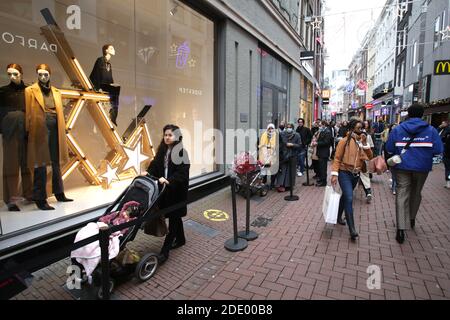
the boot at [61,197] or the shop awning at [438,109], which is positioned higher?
the shop awning at [438,109]

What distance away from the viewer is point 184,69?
7.73m

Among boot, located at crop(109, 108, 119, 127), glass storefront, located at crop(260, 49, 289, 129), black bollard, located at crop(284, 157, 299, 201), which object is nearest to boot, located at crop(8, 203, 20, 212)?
boot, located at crop(109, 108, 119, 127)

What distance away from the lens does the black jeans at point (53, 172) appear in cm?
457

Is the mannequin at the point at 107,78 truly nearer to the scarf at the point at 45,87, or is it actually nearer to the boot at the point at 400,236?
the scarf at the point at 45,87

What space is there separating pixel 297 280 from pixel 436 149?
286 centimetres

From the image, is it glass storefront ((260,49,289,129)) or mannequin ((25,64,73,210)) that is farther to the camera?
glass storefront ((260,49,289,129))

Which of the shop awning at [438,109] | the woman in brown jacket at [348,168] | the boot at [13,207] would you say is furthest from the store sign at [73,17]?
the shop awning at [438,109]

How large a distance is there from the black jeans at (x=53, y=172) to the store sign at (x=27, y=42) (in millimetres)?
1215

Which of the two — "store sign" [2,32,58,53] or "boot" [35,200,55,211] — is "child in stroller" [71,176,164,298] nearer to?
"boot" [35,200,55,211]

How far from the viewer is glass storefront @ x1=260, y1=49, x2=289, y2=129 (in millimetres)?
11539

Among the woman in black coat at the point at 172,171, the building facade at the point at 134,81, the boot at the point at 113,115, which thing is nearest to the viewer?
the woman in black coat at the point at 172,171

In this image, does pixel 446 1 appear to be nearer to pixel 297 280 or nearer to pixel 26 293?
pixel 297 280

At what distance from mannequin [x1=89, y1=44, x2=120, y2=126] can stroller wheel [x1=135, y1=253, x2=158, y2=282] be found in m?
3.71
